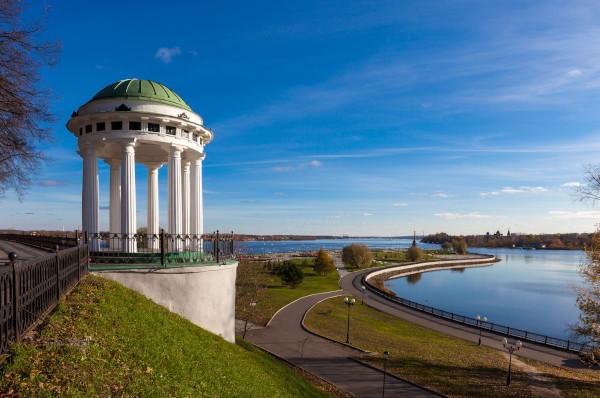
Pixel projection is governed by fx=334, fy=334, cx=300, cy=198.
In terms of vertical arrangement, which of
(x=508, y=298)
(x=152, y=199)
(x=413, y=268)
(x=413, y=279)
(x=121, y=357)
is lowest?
(x=413, y=279)

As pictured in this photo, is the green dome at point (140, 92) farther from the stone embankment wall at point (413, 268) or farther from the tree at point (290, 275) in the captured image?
the stone embankment wall at point (413, 268)

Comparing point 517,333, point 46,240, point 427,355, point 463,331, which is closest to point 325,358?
point 427,355

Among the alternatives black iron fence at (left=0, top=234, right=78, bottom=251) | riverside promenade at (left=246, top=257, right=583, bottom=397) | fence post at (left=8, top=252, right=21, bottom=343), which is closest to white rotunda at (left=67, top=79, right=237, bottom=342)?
black iron fence at (left=0, top=234, right=78, bottom=251)

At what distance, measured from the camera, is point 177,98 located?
16.8 meters

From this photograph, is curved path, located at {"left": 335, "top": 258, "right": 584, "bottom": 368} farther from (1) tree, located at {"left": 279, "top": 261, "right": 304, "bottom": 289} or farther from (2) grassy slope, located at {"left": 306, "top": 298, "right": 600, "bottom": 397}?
(1) tree, located at {"left": 279, "top": 261, "right": 304, "bottom": 289}

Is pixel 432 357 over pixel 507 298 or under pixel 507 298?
over

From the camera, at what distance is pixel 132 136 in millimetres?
14227

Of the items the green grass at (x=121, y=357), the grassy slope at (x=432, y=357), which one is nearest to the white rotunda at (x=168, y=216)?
the green grass at (x=121, y=357)

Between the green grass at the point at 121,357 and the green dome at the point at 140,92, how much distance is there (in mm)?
8349

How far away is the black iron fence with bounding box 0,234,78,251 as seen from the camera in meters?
Result: 12.8

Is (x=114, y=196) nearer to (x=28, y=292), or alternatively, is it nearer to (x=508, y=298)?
(x=28, y=292)

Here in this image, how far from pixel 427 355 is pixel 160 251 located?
68.0ft

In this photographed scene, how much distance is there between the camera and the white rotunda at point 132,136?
14.2 m

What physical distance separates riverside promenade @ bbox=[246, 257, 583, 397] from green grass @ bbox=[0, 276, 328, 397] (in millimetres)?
9412
